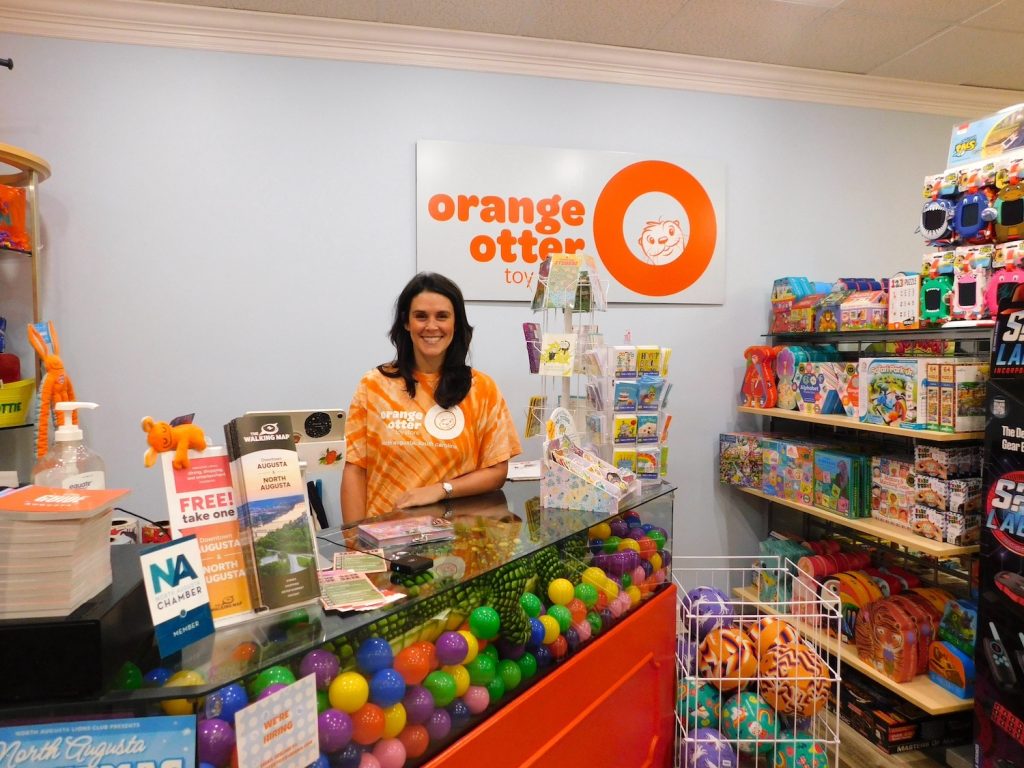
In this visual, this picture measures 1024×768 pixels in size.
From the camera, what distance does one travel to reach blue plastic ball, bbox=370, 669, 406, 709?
1168 millimetres

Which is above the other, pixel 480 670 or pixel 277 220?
pixel 277 220

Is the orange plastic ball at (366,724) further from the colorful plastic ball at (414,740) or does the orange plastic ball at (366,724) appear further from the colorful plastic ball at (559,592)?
the colorful plastic ball at (559,592)

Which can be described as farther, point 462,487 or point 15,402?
point 15,402

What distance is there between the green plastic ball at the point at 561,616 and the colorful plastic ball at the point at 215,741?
0.87 metres

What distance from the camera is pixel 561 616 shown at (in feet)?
5.42

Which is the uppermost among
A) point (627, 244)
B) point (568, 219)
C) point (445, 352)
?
point (568, 219)

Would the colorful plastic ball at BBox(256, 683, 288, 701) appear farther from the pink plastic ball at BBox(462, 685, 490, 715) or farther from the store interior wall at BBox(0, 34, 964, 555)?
the store interior wall at BBox(0, 34, 964, 555)

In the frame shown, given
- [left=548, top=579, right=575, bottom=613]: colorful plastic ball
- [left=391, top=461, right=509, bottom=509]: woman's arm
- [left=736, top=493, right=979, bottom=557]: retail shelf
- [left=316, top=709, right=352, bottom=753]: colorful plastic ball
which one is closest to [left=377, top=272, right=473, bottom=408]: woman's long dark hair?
[left=391, top=461, right=509, bottom=509]: woman's arm

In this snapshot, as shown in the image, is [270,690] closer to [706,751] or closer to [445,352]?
[445,352]

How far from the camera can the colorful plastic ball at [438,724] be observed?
126 centimetres

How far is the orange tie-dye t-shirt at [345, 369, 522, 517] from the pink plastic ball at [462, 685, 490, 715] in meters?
1.01

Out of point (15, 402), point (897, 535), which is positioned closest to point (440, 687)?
point (897, 535)

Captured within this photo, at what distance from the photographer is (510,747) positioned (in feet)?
4.68

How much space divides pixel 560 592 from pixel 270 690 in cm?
87
